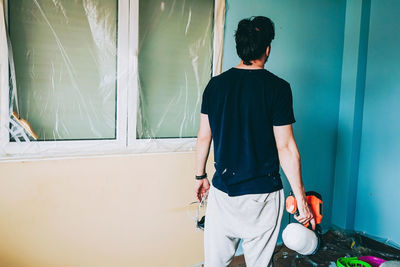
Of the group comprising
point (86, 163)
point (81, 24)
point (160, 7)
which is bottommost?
point (86, 163)

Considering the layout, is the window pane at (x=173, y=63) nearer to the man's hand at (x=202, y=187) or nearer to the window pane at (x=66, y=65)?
the window pane at (x=66, y=65)

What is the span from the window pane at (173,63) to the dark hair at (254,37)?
2.33 feet

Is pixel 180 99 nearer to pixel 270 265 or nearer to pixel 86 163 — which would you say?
pixel 86 163

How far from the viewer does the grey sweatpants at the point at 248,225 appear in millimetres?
1235

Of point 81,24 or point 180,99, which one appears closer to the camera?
point 81,24

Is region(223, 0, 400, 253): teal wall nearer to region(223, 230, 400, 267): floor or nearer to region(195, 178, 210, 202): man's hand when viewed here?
region(223, 230, 400, 267): floor

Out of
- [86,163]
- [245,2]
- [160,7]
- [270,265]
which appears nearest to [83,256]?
[86,163]

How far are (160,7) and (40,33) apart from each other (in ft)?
2.23

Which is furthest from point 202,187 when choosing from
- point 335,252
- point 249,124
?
point 335,252

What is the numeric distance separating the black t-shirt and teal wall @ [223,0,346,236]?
85 centimetres

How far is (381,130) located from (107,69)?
2.26 m

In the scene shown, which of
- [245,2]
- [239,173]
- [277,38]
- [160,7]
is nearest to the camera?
[239,173]

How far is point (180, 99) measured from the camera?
1880 mm

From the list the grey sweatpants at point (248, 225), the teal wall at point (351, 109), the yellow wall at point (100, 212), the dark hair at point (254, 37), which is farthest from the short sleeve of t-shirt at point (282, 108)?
the teal wall at point (351, 109)
